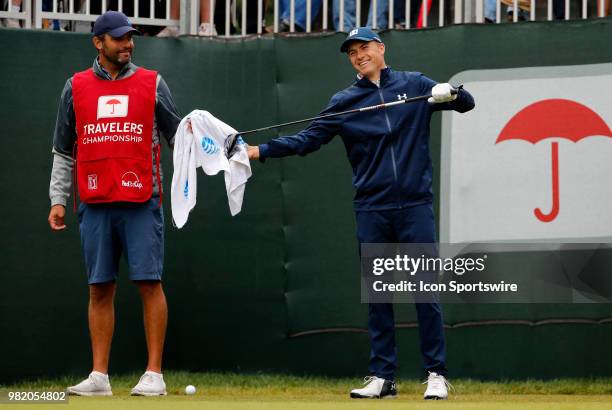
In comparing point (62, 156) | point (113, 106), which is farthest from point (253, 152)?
point (62, 156)

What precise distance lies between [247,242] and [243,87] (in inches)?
39.4

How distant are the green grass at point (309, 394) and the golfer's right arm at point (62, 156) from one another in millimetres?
1071

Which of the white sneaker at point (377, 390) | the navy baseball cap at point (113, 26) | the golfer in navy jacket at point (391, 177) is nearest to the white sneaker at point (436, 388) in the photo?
the golfer in navy jacket at point (391, 177)

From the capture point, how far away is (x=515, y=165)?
8.38m

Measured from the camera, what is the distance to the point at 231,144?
7.39m

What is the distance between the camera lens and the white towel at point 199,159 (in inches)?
290

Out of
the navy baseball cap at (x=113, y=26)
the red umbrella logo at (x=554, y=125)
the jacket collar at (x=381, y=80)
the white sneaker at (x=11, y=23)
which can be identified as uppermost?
the white sneaker at (x=11, y=23)

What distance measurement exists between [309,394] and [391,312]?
942 mm

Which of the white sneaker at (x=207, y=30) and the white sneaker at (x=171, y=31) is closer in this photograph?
the white sneaker at (x=207, y=30)

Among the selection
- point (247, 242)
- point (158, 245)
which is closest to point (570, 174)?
point (247, 242)

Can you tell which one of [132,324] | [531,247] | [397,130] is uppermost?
[397,130]

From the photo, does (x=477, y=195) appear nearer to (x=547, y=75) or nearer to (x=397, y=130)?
(x=547, y=75)

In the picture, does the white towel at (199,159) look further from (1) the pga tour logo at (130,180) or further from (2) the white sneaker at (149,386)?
(2) the white sneaker at (149,386)

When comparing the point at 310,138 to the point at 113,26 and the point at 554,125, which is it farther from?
the point at 554,125
